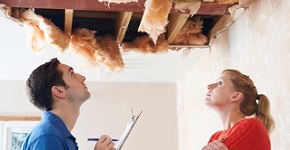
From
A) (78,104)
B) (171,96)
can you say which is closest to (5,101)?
(171,96)

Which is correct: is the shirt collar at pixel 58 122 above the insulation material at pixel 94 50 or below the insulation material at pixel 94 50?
below

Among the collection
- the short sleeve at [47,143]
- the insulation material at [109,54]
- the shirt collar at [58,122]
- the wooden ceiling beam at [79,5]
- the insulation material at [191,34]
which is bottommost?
the short sleeve at [47,143]

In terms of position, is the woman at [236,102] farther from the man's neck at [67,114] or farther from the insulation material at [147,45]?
the insulation material at [147,45]

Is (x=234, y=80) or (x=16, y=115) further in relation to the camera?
(x=16, y=115)

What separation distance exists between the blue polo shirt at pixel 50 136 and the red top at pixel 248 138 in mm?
602

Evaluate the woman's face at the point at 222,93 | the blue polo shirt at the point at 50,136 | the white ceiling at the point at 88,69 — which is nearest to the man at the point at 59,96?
the blue polo shirt at the point at 50,136

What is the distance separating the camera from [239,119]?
6.35 ft

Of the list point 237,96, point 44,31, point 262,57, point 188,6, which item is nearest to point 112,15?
point 44,31

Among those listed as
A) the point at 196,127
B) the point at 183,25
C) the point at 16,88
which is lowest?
the point at 196,127

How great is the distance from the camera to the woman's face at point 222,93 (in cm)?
196

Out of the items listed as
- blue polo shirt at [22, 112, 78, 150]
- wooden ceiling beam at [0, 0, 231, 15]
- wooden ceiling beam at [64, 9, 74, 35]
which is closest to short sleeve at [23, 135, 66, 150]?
blue polo shirt at [22, 112, 78, 150]

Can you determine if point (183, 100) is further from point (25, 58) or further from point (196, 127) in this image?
point (25, 58)

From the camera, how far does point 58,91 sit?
1852mm

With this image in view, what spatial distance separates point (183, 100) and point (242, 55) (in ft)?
5.69
